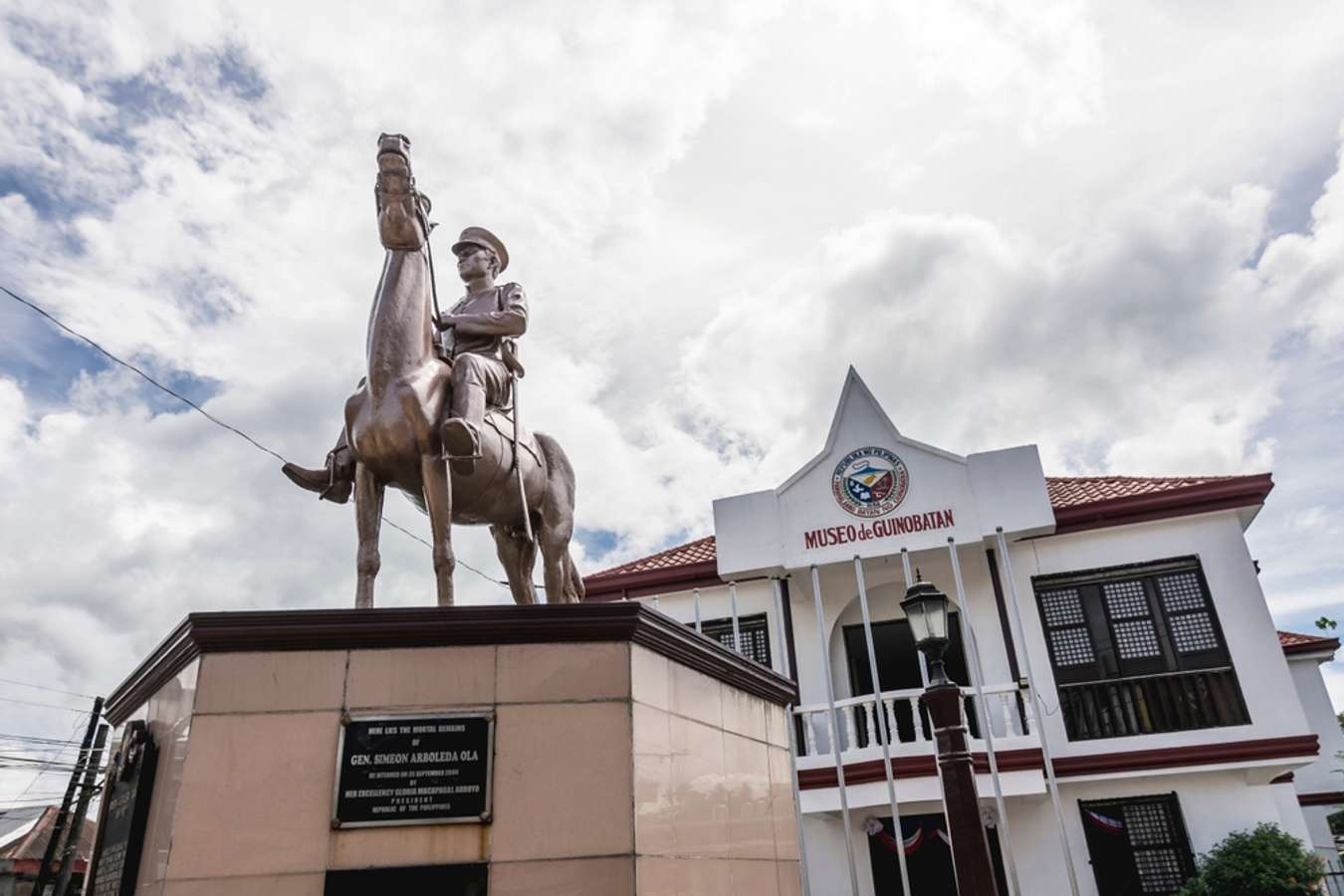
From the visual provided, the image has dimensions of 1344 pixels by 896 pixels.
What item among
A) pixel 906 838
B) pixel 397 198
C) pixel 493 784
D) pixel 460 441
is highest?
pixel 397 198

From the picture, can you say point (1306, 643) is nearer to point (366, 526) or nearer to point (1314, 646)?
point (1314, 646)

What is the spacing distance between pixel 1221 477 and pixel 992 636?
13.8ft

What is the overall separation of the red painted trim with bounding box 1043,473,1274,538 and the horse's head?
11.7 m

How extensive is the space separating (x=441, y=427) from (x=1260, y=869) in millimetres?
11575

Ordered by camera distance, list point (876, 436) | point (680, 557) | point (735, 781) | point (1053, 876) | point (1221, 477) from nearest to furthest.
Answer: point (735, 781) < point (1053, 876) < point (1221, 477) < point (876, 436) < point (680, 557)

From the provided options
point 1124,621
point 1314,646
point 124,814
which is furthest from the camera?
point 1314,646

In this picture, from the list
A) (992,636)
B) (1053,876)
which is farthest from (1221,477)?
(1053,876)

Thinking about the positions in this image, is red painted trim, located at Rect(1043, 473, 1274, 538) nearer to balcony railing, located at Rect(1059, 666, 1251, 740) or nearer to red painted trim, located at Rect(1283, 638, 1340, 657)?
balcony railing, located at Rect(1059, 666, 1251, 740)

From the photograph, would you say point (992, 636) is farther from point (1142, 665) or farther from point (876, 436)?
point (876, 436)

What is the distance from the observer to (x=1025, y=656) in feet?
46.2

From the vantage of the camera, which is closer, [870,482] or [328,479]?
[328,479]

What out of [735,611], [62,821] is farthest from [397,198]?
[62,821]

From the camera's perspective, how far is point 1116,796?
44.7 ft

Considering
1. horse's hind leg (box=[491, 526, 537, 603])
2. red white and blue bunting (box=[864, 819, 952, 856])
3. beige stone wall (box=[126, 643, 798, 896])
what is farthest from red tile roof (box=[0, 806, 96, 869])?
beige stone wall (box=[126, 643, 798, 896])
